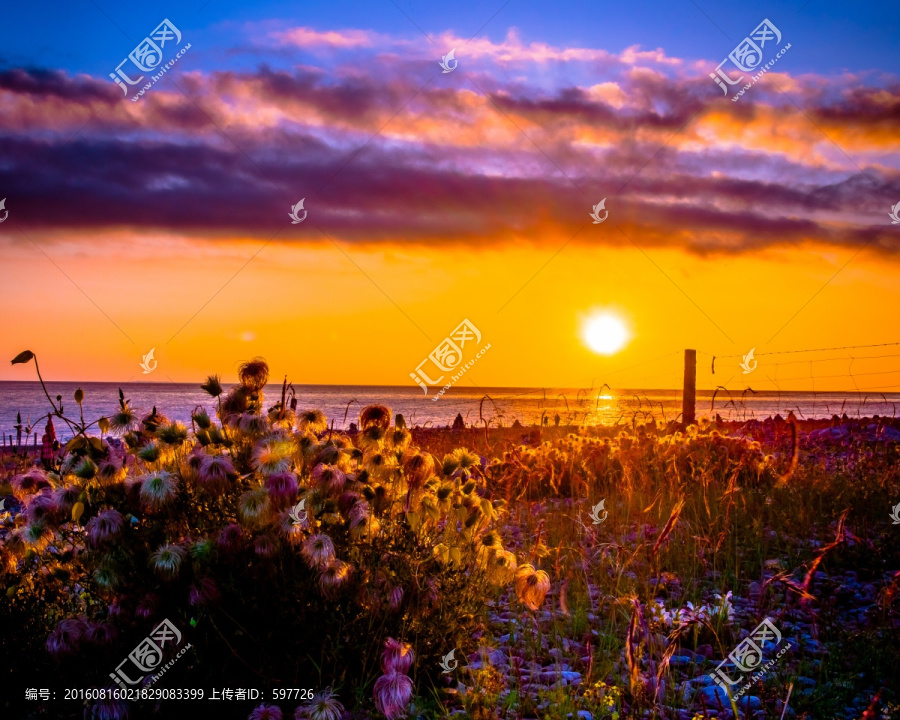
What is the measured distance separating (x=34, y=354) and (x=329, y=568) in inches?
67.7

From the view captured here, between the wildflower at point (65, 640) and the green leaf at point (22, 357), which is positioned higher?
the green leaf at point (22, 357)

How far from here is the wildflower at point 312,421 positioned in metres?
3.41

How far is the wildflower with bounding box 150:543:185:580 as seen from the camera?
2709mm

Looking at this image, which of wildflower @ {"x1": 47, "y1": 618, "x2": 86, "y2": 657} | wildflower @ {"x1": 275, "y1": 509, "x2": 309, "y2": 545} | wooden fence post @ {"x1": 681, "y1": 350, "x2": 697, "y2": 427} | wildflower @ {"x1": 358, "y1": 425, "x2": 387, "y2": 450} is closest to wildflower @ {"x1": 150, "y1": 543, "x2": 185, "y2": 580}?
wildflower @ {"x1": 275, "y1": 509, "x2": 309, "y2": 545}

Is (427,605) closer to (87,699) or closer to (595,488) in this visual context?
(87,699)

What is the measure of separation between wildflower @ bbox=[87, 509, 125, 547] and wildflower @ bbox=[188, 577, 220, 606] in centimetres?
40

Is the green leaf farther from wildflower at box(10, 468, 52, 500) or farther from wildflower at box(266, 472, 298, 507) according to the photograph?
wildflower at box(266, 472, 298, 507)

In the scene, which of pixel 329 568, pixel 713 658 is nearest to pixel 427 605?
pixel 329 568

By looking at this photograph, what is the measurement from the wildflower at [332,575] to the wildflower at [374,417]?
0.76 meters

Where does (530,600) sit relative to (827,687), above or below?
above

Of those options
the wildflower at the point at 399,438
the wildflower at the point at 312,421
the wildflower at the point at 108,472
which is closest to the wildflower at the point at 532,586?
the wildflower at the point at 399,438

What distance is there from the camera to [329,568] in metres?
2.74

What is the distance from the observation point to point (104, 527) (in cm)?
280

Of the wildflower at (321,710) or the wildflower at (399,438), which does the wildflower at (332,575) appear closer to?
Answer: the wildflower at (321,710)
